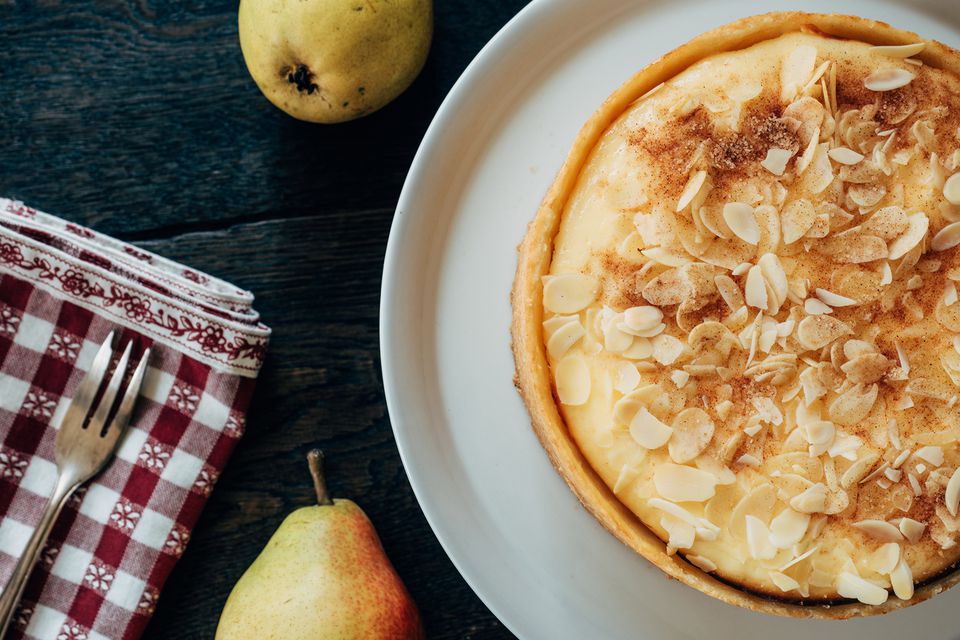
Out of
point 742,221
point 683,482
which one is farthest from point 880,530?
point 742,221

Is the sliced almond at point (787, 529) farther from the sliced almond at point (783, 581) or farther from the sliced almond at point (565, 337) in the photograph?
the sliced almond at point (565, 337)

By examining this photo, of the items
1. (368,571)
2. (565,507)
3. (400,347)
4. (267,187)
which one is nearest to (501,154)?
(400,347)

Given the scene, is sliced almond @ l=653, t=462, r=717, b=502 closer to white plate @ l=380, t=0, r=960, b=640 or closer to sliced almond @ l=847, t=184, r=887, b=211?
white plate @ l=380, t=0, r=960, b=640

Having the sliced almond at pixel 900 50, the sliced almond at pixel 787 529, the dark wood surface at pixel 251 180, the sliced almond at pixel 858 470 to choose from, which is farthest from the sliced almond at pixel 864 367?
the dark wood surface at pixel 251 180

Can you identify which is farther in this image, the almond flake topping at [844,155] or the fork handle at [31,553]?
the fork handle at [31,553]

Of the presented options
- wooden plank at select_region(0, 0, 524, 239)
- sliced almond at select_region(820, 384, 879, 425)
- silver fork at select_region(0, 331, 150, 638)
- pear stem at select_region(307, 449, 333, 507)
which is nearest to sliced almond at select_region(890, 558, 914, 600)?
sliced almond at select_region(820, 384, 879, 425)
